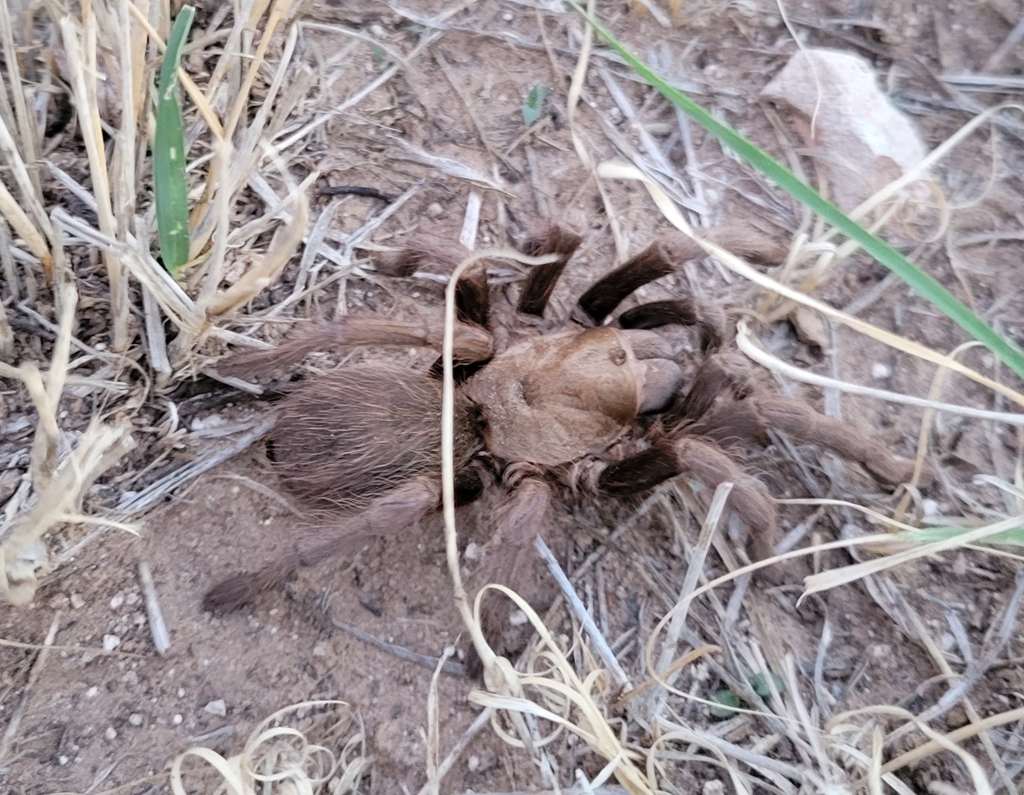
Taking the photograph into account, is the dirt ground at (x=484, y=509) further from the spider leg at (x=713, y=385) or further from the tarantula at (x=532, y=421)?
the spider leg at (x=713, y=385)

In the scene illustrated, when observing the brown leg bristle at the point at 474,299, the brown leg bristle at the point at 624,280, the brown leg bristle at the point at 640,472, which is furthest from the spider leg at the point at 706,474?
the brown leg bristle at the point at 474,299

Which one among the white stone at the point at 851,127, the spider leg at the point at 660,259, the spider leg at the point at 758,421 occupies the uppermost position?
the white stone at the point at 851,127

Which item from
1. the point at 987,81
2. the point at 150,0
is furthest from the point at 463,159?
the point at 987,81

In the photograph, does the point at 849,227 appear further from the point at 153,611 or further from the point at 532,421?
the point at 153,611

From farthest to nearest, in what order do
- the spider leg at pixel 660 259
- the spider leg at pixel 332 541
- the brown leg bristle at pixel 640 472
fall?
the spider leg at pixel 660 259 → the brown leg bristle at pixel 640 472 → the spider leg at pixel 332 541

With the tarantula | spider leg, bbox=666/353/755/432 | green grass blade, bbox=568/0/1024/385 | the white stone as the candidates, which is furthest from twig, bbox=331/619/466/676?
the white stone

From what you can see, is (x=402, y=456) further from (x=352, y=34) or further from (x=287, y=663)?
(x=352, y=34)

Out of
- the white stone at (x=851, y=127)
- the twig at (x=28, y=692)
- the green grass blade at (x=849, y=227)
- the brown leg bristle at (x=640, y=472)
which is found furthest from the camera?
the white stone at (x=851, y=127)
